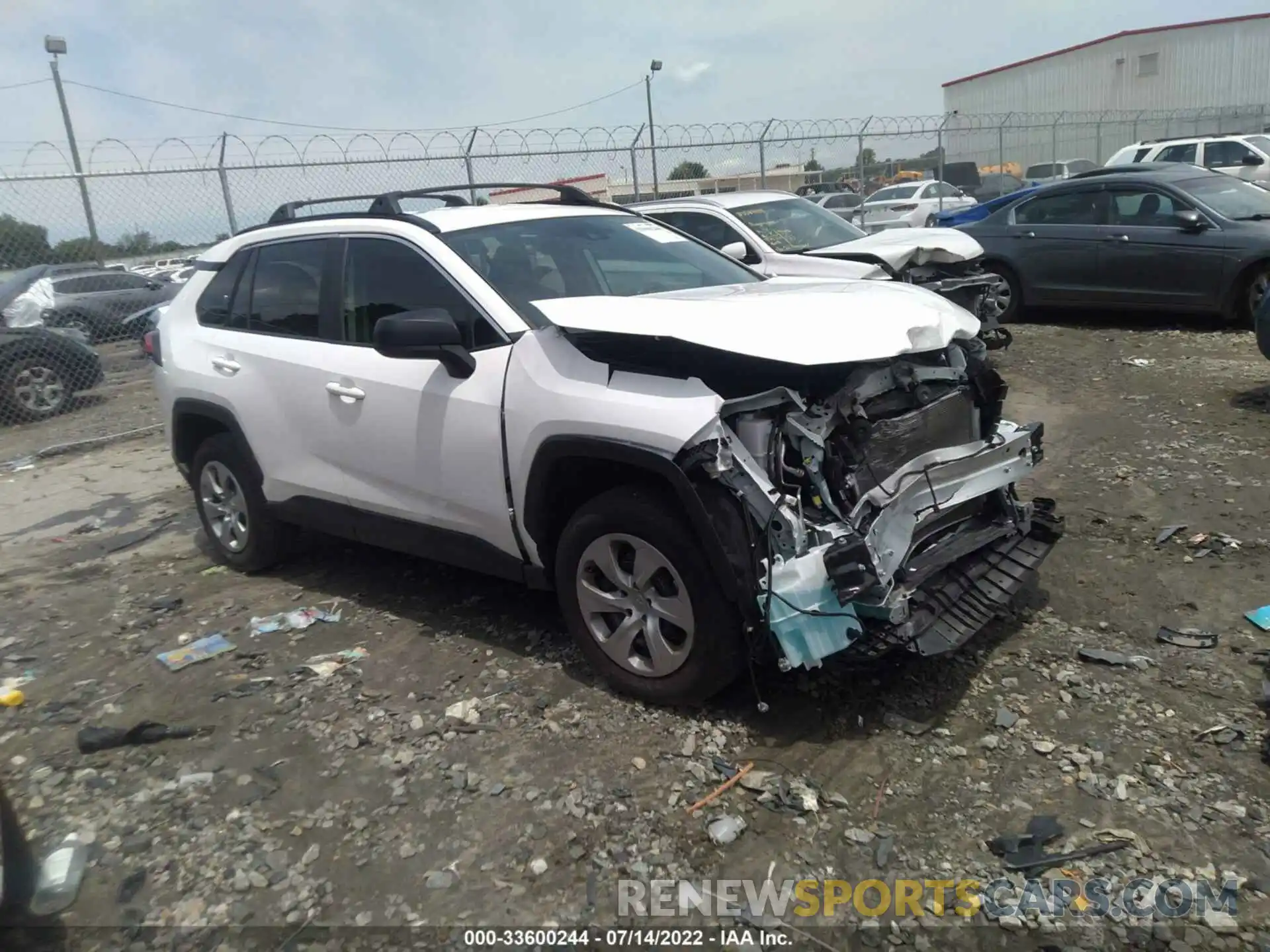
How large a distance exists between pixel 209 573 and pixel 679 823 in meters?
3.66

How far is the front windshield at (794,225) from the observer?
930cm

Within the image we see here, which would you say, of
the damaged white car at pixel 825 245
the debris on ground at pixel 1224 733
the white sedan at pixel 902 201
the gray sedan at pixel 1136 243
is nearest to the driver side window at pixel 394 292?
the debris on ground at pixel 1224 733

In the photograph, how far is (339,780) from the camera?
→ 3.41 m

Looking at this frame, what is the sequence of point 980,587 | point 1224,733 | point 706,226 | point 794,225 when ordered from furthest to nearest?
1. point 794,225
2. point 706,226
3. point 980,587
4. point 1224,733

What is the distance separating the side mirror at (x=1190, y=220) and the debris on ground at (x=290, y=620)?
883 centimetres

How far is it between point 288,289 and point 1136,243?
28.2ft

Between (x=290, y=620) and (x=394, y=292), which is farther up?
(x=394, y=292)

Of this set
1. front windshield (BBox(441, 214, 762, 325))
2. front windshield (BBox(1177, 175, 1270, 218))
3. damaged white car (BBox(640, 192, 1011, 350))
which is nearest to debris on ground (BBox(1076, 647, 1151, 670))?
front windshield (BBox(441, 214, 762, 325))

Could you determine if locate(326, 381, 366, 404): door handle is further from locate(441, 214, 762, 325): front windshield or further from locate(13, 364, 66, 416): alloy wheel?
locate(13, 364, 66, 416): alloy wheel

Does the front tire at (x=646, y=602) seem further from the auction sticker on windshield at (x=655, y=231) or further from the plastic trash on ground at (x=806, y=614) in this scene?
the auction sticker on windshield at (x=655, y=231)

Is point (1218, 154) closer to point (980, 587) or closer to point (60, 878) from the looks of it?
point (980, 587)

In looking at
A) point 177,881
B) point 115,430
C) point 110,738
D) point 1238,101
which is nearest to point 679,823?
point 177,881

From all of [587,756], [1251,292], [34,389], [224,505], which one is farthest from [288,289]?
[1251,292]

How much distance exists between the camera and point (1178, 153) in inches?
731
